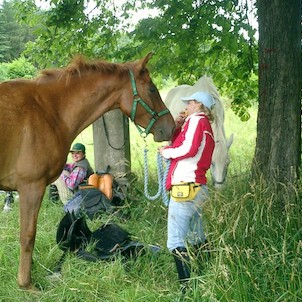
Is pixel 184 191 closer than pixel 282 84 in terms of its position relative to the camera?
Yes

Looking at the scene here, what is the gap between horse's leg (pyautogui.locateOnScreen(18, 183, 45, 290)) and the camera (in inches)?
137

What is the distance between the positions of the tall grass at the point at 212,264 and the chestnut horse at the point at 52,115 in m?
0.37

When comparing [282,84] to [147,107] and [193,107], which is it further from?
[147,107]

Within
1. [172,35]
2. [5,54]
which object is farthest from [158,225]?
[5,54]

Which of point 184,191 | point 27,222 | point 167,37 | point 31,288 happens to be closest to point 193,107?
point 184,191

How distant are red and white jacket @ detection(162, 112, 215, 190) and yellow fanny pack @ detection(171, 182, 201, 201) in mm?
31

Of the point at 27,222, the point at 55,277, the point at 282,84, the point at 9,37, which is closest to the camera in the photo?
the point at 27,222

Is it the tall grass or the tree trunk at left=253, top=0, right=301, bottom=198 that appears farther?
the tree trunk at left=253, top=0, right=301, bottom=198

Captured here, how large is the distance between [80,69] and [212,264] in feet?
6.53

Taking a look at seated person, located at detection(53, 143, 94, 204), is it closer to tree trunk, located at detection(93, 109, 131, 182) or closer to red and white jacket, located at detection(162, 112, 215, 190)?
→ tree trunk, located at detection(93, 109, 131, 182)

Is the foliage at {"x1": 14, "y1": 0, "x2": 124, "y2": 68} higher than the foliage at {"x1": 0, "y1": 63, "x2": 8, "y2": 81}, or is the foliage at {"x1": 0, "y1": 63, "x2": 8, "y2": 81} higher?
the foliage at {"x1": 0, "y1": 63, "x2": 8, "y2": 81}

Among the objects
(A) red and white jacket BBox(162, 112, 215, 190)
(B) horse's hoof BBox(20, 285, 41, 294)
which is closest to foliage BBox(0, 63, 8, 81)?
(B) horse's hoof BBox(20, 285, 41, 294)

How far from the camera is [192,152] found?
312 cm

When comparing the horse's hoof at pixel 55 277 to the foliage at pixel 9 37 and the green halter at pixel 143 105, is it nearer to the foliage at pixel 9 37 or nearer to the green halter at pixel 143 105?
the green halter at pixel 143 105
